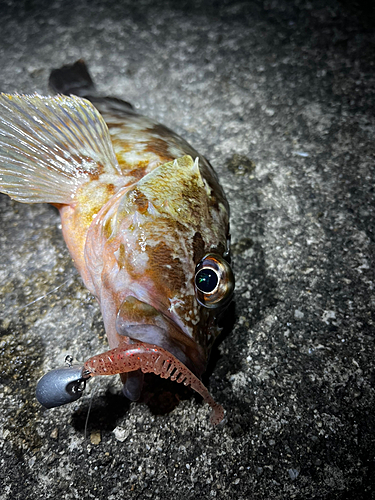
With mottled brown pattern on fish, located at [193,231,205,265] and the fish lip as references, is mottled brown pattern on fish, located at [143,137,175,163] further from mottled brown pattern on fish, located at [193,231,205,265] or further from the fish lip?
the fish lip

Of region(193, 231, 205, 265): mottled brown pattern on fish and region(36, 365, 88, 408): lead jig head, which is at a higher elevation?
region(193, 231, 205, 265): mottled brown pattern on fish

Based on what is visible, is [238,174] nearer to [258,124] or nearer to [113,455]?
[258,124]

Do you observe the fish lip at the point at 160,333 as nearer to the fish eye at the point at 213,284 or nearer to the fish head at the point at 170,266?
the fish head at the point at 170,266

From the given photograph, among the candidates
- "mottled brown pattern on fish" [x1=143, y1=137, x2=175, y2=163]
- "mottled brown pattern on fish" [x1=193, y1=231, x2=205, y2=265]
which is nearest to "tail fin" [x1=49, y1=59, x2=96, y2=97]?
"mottled brown pattern on fish" [x1=143, y1=137, x2=175, y2=163]

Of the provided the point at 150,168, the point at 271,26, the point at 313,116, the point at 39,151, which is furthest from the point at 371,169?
the point at 39,151

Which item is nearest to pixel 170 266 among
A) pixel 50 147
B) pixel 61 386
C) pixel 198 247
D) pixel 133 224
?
pixel 198 247

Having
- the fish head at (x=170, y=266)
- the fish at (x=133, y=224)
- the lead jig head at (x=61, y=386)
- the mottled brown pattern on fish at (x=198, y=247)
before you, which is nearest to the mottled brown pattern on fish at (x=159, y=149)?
the fish at (x=133, y=224)
